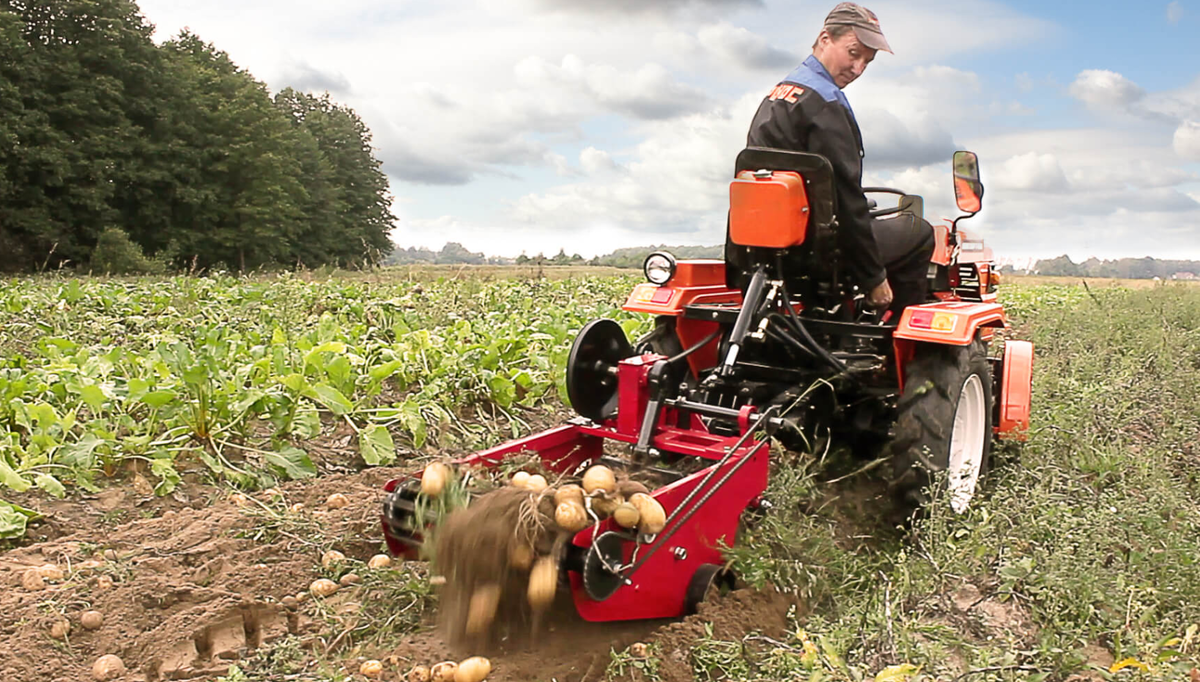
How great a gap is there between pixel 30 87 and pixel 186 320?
2624 centimetres

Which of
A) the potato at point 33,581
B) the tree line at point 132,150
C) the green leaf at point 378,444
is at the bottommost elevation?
the potato at point 33,581

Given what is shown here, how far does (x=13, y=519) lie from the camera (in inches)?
164

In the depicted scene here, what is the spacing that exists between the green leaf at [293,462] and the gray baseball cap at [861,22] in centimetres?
322

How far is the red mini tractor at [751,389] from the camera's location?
3219 millimetres

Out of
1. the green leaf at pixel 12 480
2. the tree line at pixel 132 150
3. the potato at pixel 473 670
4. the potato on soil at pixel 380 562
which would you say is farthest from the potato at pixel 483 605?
the tree line at pixel 132 150

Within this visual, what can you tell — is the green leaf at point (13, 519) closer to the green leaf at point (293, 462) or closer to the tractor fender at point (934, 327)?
the green leaf at point (293, 462)

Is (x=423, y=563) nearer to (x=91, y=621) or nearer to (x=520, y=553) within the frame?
(x=520, y=553)

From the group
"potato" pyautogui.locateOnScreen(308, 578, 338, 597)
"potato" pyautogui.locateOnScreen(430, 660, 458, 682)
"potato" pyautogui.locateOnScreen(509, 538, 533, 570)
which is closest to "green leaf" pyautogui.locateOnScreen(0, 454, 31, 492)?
"potato" pyautogui.locateOnScreen(308, 578, 338, 597)

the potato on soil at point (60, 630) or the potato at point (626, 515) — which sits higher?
the potato at point (626, 515)

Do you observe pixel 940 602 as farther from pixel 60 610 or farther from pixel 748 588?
pixel 60 610

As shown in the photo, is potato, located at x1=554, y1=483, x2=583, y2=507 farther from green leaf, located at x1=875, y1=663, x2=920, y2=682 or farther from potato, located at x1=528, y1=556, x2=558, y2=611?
green leaf, located at x1=875, y1=663, x2=920, y2=682

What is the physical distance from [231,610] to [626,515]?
1486mm

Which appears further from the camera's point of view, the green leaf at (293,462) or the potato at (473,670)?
the green leaf at (293,462)

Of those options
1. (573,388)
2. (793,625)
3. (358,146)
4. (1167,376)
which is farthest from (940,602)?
(358,146)
